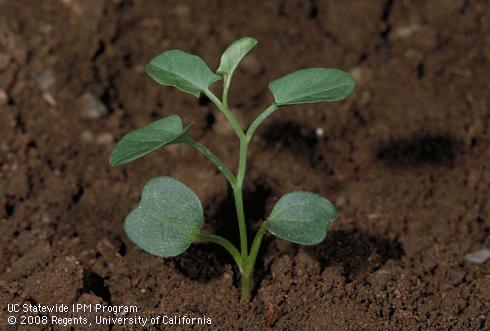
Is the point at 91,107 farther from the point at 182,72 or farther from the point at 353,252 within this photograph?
the point at 353,252

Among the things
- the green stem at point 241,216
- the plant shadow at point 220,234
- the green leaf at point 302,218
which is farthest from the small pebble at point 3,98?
the green leaf at point 302,218

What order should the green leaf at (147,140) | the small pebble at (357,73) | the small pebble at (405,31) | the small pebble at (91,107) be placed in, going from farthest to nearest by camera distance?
the small pebble at (405,31)
the small pebble at (357,73)
the small pebble at (91,107)
the green leaf at (147,140)

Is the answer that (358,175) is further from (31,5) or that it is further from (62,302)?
(31,5)

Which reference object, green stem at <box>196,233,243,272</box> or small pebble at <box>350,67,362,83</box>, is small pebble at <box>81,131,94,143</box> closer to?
green stem at <box>196,233,243,272</box>

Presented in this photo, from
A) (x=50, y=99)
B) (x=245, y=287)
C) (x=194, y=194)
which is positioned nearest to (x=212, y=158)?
(x=194, y=194)

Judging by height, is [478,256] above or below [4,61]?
below

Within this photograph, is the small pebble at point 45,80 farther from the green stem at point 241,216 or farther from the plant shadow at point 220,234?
the green stem at point 241,216
